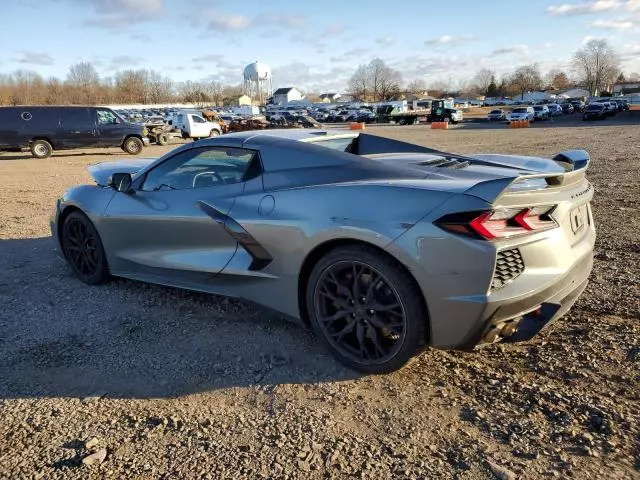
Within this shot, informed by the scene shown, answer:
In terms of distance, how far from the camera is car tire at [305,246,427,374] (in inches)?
115

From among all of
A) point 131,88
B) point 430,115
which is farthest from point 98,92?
point 430,115

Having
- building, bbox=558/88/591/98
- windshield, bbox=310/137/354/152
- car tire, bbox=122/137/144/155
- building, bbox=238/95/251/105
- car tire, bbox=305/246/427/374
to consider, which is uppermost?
building, bbox=238/95/251/105

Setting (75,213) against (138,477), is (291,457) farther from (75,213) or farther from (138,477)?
(75,213)

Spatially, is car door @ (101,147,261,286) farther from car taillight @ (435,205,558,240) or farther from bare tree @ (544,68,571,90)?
bare tree @ (544,68,571,90)

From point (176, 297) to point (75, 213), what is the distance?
133 cm

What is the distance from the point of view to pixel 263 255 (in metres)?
3.49

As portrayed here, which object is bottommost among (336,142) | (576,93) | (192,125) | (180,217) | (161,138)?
(180,217)

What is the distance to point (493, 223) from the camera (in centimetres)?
274

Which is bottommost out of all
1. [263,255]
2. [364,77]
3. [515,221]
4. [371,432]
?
[371,432]

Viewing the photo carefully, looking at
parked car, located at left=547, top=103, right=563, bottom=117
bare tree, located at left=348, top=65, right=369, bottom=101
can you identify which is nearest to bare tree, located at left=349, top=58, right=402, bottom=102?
bare tree, located at left=348, top=65, right=369, bottom=101

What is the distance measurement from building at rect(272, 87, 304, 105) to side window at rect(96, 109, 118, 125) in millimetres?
127848

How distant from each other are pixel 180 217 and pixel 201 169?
0.46 meters

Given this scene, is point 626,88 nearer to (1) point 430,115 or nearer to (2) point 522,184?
(1) point 430,115

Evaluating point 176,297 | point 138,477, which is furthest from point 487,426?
point 176,297
